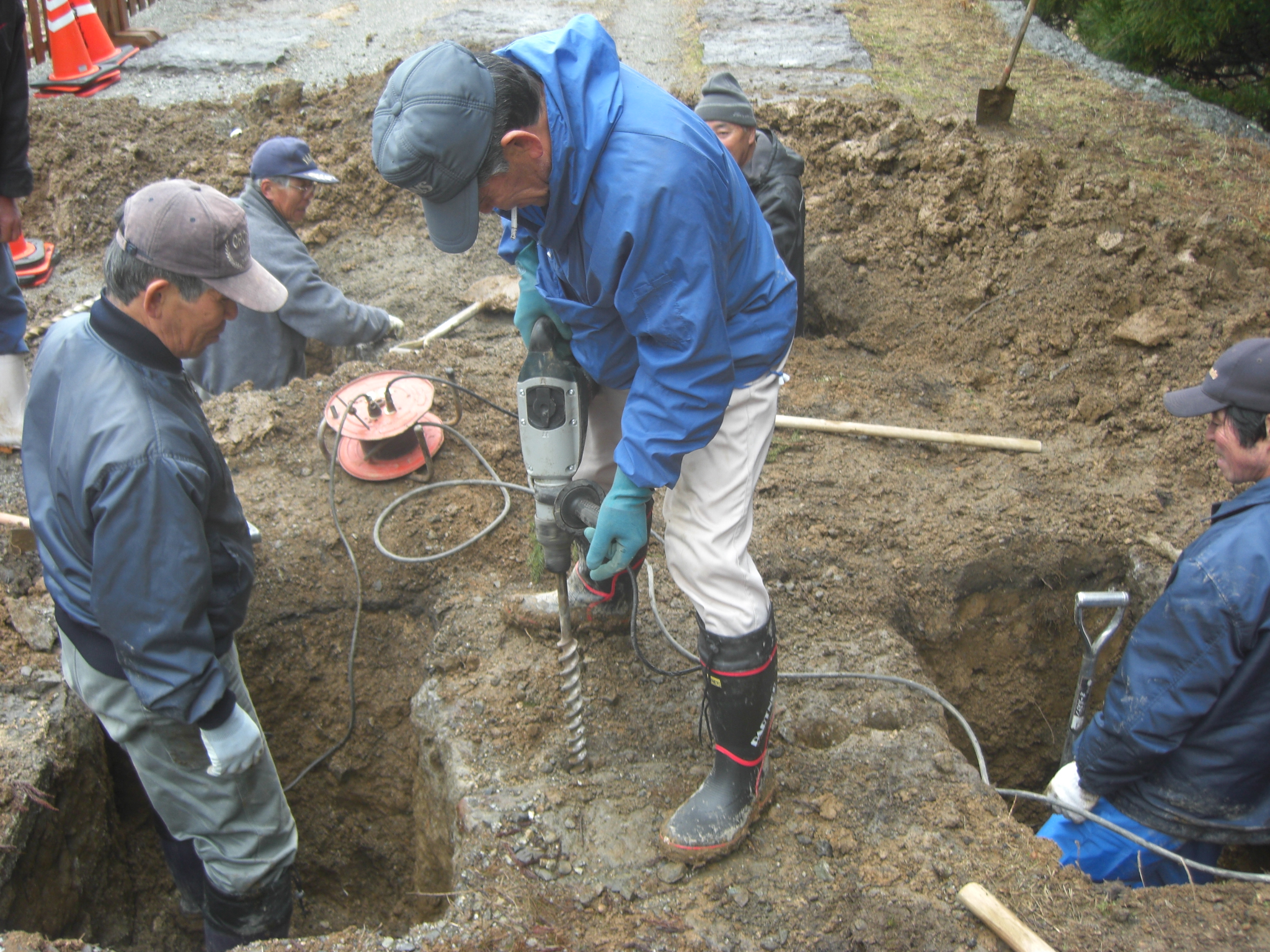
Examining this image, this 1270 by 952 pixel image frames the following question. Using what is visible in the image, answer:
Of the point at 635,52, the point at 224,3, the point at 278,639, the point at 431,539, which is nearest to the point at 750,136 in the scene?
the point at 431,539

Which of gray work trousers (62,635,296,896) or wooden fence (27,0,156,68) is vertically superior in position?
wooden fence (27,0,156,68)

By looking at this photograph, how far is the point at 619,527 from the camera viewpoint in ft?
7.53

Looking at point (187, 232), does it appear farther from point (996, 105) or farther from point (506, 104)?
point (996, 105)

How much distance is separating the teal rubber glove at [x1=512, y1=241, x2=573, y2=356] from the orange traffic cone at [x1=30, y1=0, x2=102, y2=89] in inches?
307

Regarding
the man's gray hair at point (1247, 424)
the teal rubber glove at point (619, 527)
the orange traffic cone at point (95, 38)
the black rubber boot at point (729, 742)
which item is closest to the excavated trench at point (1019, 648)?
the man's gray hair at point (1247, 424)

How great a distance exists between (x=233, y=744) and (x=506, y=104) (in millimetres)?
1815

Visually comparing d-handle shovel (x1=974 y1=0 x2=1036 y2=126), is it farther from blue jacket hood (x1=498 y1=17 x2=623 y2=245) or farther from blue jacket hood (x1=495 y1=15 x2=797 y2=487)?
blue jacket hood (x1=498 y1=17 x2=623 y2=245)

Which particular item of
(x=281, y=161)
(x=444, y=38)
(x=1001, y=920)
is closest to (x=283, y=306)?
(x=281, y=161)

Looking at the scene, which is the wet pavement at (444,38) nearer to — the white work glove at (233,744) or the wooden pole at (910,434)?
the wooden pole at (910,434)

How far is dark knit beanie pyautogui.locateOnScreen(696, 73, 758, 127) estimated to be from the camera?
407 centimetres

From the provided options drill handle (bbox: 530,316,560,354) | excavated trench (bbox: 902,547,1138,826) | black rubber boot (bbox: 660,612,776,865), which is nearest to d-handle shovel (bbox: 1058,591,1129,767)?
excavated trench (bbox: 902,547,1138,826)

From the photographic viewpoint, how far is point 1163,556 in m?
3.60

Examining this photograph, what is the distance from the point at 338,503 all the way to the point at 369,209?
3.53 m

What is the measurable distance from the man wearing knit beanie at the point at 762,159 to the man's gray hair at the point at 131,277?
105 inches
